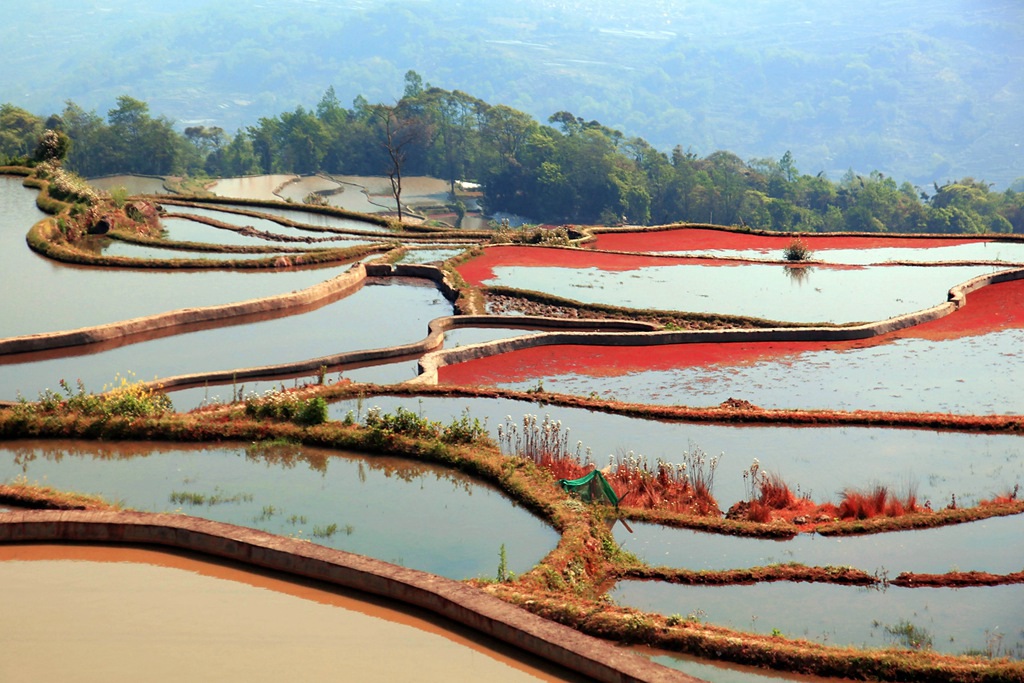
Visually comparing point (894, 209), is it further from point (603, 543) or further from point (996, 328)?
point (603, 543)

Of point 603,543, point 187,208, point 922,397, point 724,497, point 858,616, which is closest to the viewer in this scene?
point 858,616

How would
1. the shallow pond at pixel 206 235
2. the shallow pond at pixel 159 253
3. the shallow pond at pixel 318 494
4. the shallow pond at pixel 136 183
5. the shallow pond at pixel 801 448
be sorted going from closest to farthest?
the shallow pond at pixel 318 494 → the shallow pond at pixel 801 448 → the shallow pond at pixel 159 253 → the shallow pond at pixel 206 235 → the shallow pond at pixel 136 183

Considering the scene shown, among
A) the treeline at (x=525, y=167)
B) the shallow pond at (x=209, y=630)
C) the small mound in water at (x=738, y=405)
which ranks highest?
the treeline at (x=525, y=167)

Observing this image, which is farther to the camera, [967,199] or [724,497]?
[967,199]

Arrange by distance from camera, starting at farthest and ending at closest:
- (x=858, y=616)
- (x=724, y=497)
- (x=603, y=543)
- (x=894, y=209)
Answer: (x=894, y=209)
(x=724, y=497)
(x=603, y=543)
(x=858, y=616)

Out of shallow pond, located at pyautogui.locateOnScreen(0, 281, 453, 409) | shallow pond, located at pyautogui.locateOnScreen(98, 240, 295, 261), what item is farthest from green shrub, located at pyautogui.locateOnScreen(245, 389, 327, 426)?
shallow pond, located at pyautogui.locateOnScreen(98, 240, 295, 261)

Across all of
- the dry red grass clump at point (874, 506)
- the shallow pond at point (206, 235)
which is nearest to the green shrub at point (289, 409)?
the dry red grass clump at point (874, 506)

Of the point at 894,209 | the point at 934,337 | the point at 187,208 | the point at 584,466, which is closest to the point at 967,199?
the point at 894,209

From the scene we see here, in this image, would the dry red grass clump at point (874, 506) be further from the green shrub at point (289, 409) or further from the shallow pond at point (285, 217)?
the shallow pond at point (285, 217)
